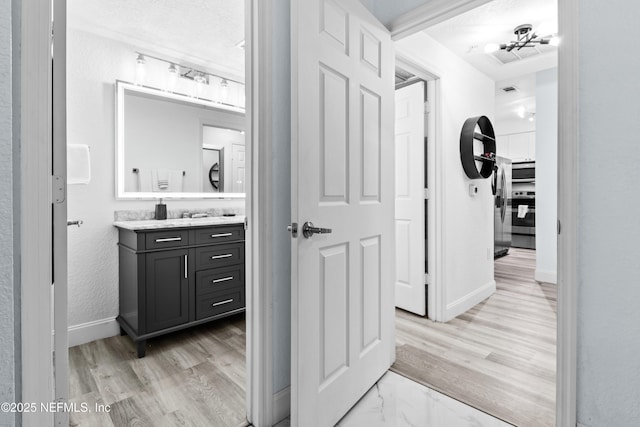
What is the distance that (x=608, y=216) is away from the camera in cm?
124

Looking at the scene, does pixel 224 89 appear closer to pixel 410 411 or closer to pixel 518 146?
pixel 410 411

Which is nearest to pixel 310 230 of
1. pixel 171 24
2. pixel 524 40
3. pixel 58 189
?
pixel 58 189

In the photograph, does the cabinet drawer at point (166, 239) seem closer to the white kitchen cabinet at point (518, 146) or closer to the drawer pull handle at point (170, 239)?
the drawer pull handle at point (170, 239)

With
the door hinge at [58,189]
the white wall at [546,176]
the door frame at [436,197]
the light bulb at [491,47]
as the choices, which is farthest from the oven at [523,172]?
the door hinge at [58,189]

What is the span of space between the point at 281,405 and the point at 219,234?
137 cm

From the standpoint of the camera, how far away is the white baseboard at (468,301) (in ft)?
9.15

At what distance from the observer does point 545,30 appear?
8.70 feet

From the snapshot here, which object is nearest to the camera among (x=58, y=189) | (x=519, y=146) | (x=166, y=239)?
(x=58, y=189)

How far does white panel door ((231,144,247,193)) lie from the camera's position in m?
3.18

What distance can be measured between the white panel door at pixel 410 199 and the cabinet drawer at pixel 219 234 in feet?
4.75

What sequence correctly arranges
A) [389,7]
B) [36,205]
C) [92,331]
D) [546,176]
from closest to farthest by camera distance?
[36,205] → [389,7] → [92,331] → [546,176]

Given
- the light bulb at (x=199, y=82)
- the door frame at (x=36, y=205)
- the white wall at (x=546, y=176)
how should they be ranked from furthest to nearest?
the white wall at (x=546, y=176), the light bulb at (x=199, y=82), the door frame at (x=36, y=205)

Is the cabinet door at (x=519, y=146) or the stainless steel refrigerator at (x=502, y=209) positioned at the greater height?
the cabinet door at (x=519, y=146)

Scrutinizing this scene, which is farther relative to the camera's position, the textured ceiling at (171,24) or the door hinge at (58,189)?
the textured ceiling at (171,24)
